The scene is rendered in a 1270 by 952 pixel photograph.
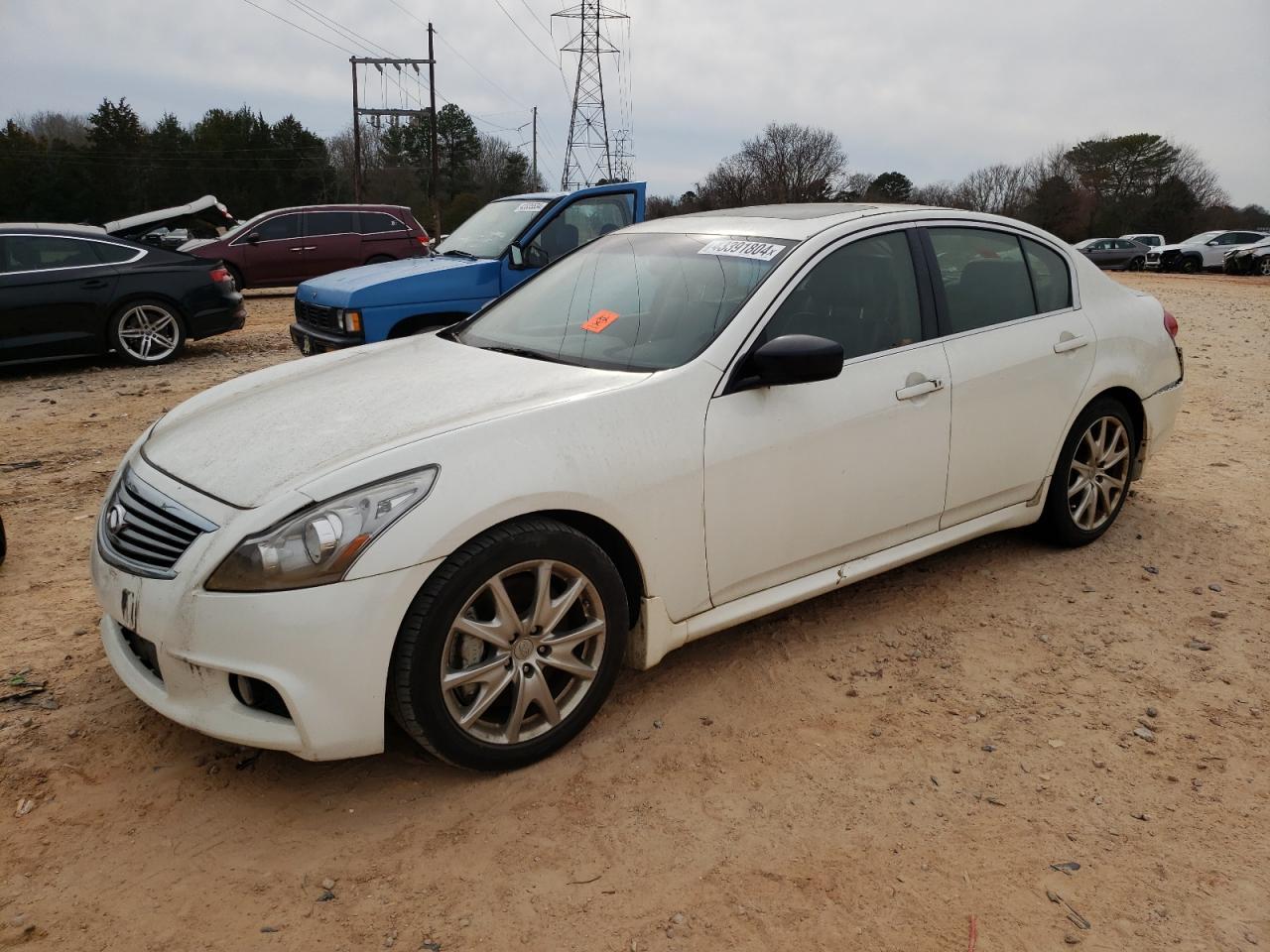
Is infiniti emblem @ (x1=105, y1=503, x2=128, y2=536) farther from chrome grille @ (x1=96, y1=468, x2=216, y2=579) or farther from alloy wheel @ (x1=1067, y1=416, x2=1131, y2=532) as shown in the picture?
alloy wheel @ (x1=1067, y1=416, x2=1131, y2=532)

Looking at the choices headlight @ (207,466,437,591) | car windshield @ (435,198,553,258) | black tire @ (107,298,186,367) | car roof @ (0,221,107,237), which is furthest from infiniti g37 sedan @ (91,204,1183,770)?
car roof @ (0,221,107,237)

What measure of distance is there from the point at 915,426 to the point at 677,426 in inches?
42.7

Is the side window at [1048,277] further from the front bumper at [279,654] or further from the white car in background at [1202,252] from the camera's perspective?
the white car in background at [1202,252]

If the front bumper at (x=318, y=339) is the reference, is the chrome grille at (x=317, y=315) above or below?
above

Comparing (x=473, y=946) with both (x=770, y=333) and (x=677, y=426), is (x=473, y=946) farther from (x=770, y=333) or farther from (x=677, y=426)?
(x=770, y=333)

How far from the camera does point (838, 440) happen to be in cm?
332

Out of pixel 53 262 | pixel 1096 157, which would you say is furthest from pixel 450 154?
pixel 53 262

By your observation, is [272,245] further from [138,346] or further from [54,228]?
[138,346]

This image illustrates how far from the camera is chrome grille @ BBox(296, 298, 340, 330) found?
748cm

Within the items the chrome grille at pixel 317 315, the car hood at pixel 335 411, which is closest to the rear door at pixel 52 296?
the chrome grille at pixel 317 315

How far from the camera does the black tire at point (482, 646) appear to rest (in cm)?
254

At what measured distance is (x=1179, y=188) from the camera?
51281mm

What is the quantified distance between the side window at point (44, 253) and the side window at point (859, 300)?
8.72 meters

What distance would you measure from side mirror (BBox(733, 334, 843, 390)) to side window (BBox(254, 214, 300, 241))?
15.7m
